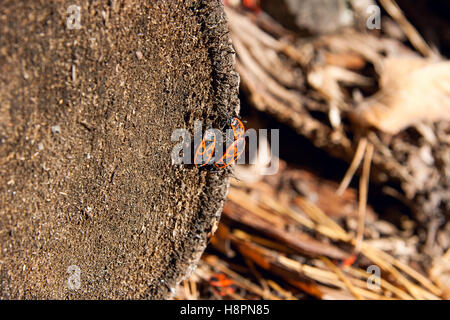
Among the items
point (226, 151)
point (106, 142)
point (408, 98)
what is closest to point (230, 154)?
point (226, 151)

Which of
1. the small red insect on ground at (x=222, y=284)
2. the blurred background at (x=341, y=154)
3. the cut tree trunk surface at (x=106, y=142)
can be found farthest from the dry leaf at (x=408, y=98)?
the cut tree trunk surface at (x=106, y=142)

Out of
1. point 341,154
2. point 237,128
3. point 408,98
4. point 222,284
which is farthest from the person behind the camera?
point 341,154

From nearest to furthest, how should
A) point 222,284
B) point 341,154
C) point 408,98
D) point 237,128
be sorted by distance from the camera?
point 237,128
point 222,284
point 408,98
point 341,154

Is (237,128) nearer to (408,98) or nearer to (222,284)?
(222,284)

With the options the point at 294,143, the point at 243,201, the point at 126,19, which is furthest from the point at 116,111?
the point at 294,143

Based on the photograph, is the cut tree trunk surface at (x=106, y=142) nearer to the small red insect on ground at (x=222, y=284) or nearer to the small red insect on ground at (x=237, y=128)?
the small red insect on ground at (x=237, y=128)

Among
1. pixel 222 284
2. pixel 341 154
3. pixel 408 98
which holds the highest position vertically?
pixel 408 98

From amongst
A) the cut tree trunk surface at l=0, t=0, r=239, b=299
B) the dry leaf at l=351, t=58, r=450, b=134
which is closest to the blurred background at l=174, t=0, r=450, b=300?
the dry leaf at l=351, t=58, r=450, b=134

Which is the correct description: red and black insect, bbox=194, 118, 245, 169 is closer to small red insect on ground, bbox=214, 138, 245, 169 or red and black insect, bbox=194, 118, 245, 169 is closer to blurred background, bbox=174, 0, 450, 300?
small red insect on ground, bbox=214, 138, 245, 169
